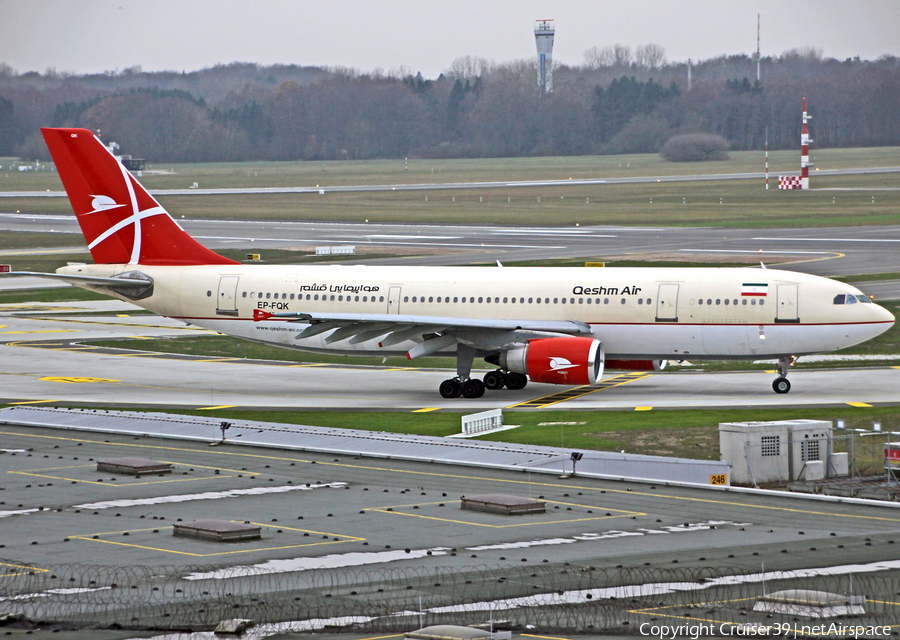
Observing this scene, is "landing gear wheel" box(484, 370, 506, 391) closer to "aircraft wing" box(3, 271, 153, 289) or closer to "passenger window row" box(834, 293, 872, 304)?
"passenger window row" box(834, 293, 872, 304)

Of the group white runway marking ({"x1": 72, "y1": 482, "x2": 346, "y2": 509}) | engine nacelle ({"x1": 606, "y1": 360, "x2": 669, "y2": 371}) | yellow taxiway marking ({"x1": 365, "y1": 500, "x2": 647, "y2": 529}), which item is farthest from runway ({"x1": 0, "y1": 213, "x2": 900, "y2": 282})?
white runway marking ({"x1": 72, "y1": 482, "x2": 346, "y2": 509})

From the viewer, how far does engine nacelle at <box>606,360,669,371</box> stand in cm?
5000

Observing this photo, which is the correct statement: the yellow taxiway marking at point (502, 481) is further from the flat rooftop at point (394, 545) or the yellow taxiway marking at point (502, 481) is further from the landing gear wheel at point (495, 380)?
the landing gear wheel at point (495, 380)

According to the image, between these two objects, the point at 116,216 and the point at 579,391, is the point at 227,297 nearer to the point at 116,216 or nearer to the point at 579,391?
the point at 116,216

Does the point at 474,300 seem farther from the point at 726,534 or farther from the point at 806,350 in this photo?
the point at 726,534

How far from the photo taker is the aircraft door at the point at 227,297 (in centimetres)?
5212

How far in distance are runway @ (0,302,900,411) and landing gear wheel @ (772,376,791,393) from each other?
0.95 feet

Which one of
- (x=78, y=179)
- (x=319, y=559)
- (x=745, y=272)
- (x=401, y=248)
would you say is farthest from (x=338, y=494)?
(x=401, y=248)

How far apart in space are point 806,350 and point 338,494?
2417 centimetres

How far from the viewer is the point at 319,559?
23.6m

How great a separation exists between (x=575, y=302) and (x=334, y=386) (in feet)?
35.4

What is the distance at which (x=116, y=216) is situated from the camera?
174 feet

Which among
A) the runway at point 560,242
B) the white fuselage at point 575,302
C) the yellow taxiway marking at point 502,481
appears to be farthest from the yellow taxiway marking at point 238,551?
the runway at point 560,242

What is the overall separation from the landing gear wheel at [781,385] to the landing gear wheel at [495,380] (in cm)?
1047
